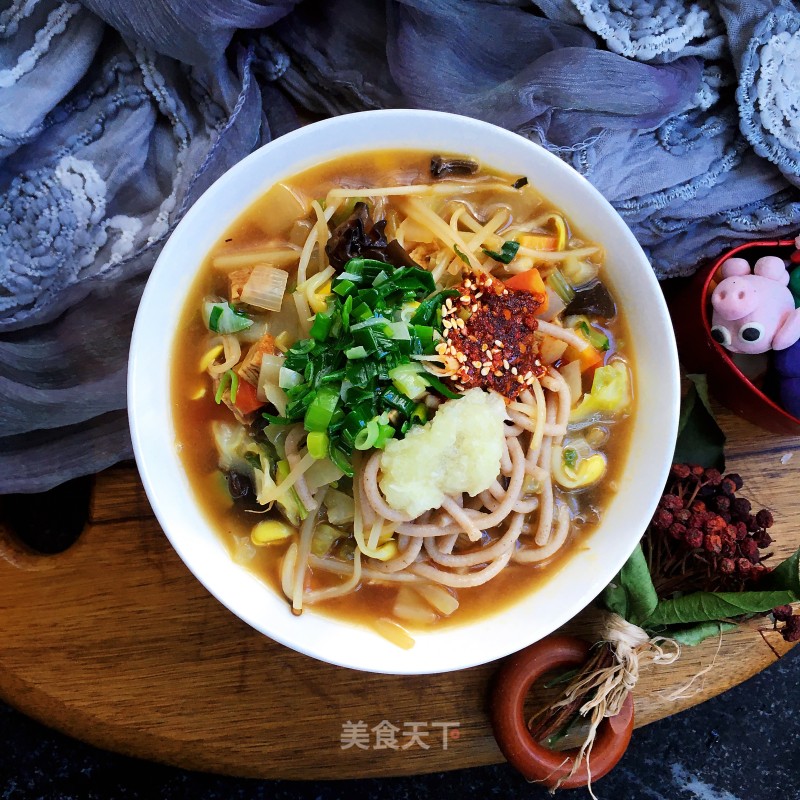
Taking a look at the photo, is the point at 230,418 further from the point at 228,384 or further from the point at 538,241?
the point at 538,241

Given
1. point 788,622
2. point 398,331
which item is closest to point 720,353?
point 788,622

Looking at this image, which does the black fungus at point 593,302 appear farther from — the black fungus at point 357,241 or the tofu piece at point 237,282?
the tofu piece at point 237,282

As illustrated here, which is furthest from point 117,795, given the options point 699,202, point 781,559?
point 699,202

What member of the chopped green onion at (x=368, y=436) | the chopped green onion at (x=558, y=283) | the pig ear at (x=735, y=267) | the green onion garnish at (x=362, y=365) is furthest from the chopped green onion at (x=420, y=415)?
the pig ear at (x=735, y=267)

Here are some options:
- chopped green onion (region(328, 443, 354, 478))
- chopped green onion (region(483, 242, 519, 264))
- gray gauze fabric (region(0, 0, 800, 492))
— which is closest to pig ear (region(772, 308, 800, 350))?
gray gauze fabric (region(0, 0, 800, 492))

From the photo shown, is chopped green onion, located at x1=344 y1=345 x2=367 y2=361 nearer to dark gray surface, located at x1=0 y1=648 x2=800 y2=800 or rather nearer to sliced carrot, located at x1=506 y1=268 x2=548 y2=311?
sliced carrot, located at x1=506 y1=268 x2=548 y2=311

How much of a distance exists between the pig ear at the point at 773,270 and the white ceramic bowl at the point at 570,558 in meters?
0.62

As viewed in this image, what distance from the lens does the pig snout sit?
2512 millimetres

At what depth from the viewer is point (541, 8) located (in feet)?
8.29

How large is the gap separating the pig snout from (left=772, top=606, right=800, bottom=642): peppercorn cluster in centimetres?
95

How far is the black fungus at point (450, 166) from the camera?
228 centimetres

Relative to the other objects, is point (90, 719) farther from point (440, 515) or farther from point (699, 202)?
point (699, 202)

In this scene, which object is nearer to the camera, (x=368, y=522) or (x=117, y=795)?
(x=368, y=522)

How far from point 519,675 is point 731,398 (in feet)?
3.93
